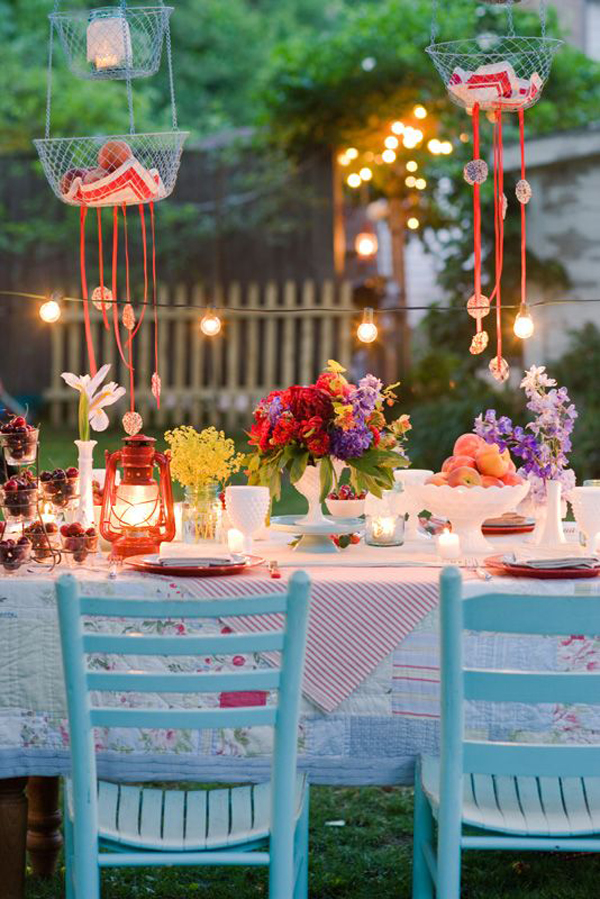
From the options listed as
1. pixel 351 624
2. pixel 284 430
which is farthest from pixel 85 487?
pixel 351 624

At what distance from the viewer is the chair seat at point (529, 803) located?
93.8 inches

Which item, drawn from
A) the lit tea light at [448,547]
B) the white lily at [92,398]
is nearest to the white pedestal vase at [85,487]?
the white lily at [92,398]

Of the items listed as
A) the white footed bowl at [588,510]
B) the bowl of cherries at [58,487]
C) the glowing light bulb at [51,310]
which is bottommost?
the white footed bowl at [588,510]

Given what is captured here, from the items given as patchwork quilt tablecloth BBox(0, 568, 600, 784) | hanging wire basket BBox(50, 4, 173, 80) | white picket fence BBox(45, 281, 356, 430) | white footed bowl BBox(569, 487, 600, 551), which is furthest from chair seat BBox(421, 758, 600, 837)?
white picket fence BBox(45, 281, 356, 430)

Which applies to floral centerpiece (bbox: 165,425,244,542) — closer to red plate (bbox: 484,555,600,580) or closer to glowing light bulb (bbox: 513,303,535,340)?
red plate (bbox: 484,555,600,580)

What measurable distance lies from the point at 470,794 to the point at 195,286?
861 centimetres

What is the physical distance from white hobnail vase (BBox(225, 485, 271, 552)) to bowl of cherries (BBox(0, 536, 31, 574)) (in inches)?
18.9

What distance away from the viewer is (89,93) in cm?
1228

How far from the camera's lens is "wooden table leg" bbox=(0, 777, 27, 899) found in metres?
2.71

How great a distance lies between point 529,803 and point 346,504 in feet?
3.48

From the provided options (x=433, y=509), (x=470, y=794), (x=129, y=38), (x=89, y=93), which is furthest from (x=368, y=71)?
(x=470, y=794)

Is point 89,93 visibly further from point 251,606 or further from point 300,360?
point 251,606

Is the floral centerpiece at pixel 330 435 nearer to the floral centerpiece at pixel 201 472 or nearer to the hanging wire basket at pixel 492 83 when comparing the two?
the floral centerpiece at pixel 201 472

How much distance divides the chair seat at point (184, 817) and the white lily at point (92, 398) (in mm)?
1103
